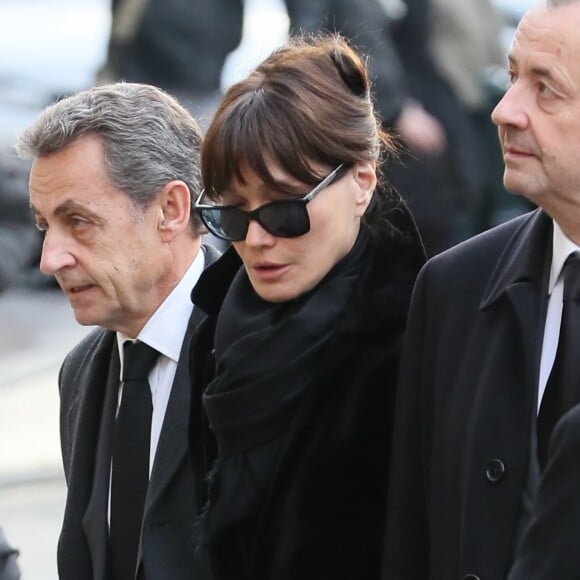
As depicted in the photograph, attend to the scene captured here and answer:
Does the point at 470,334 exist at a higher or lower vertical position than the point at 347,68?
lower

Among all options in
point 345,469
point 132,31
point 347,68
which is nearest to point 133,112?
point 347,68

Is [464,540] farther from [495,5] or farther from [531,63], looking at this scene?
[495,5]

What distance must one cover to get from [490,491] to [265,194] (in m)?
0.75

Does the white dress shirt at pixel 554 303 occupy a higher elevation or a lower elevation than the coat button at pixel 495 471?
higher

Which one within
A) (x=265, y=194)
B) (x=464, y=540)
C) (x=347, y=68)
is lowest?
(x=464, y=540)

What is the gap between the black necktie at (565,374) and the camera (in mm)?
2857

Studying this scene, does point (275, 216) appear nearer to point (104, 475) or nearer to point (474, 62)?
point (104, 475)

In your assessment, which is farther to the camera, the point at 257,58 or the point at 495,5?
the point at 495,5

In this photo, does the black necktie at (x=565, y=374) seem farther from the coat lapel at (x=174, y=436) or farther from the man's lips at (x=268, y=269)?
the coat lapel at (x=174, y=436)

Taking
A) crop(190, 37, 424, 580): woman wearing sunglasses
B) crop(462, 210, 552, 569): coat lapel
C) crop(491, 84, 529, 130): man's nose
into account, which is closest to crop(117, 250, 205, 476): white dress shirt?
crop(190, 37, 424, 580): woman wearing sunglasses

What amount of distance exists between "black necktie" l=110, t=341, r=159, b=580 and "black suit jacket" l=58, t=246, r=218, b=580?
0.03m

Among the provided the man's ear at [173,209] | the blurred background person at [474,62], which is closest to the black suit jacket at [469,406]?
the man's ear at [173,209]

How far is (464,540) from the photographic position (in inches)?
117

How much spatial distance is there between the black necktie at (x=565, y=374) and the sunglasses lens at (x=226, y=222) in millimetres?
678
